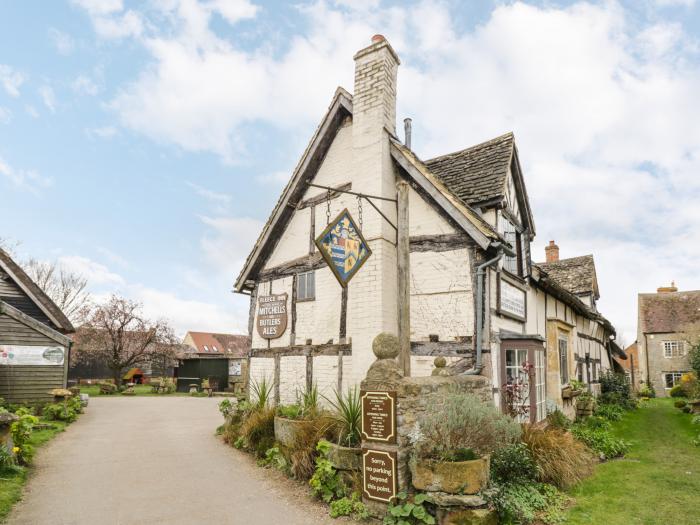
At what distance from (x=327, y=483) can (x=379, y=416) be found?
5.27 ft

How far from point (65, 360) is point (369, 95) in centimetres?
1432

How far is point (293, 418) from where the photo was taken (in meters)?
9.10

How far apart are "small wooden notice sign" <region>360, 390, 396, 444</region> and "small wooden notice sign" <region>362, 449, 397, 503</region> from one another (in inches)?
7.6

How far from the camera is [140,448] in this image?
10.7 metres

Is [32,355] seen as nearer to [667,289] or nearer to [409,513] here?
[409,513]

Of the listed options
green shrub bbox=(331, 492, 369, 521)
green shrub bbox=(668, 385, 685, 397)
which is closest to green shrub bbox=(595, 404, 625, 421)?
green shrub bbox=(331, 492, 369, 521)

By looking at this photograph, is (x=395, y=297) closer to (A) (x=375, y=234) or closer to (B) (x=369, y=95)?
(A) (x=375, y=234)

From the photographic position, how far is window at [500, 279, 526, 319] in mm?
9477

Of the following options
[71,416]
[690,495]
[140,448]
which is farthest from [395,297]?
[71,416]

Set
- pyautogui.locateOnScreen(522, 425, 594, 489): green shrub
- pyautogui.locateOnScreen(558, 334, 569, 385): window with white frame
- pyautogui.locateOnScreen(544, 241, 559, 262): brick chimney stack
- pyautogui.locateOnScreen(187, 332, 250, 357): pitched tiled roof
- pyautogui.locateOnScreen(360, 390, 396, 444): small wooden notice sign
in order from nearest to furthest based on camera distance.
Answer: pyautogui.locateOnScreen(360, 390, 396, 444): small wooden notice sign → pyautogui.locateOnScreen(522, 425, 594, 489): green shrub → pyautogui.locateOnScreen(558, 334, 569, 385): window with white frame → pyautogui.locateOnScreen(544, 241, 559, 262): brick chimney stack → pyautogui.locateOnScreen(187, 332, 250, 357): pitched tiled roof

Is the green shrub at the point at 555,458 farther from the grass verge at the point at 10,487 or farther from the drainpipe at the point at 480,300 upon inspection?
the grass verge at the point at 10,487

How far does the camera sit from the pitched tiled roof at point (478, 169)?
9.82 meters

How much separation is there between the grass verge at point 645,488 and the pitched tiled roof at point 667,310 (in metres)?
28.5

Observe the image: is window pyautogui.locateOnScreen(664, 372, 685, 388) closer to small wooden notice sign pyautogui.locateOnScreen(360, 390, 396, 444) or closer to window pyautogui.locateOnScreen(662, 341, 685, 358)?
window pyautogui.locateOnScreen(662, 341, 685, 358)
